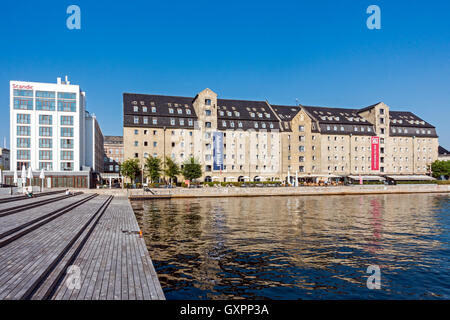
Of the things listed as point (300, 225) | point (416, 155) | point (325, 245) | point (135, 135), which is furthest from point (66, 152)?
point (416, 155)

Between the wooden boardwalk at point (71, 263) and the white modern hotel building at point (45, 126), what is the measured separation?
58.9m

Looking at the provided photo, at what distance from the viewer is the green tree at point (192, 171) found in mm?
79250

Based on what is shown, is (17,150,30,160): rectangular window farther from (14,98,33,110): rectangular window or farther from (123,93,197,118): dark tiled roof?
(123,93,197,118): dark tiled roof

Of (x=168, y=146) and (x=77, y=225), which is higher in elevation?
(x=168, y=146)

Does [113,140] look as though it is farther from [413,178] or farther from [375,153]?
[413,178]

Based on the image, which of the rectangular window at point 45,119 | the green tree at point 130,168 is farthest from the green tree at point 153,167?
the rectangular window at point 45,119

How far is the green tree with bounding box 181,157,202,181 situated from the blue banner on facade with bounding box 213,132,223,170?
811cm

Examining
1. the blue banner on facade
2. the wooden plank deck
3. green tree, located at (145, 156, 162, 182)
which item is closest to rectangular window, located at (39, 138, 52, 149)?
green tree, located at (145, 156, 162, 182)

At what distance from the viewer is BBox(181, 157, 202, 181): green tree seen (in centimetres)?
7925

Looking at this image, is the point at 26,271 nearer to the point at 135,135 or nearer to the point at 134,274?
the point at 134,274

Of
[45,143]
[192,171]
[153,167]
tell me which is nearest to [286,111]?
[192,171]

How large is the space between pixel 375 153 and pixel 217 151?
2025 inches
